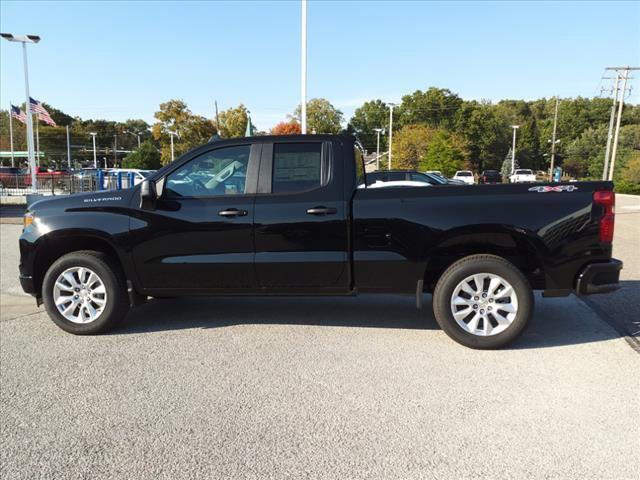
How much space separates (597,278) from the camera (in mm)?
4730

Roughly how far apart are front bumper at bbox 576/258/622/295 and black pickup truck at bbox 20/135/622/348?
0.01 metres

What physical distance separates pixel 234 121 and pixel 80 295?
53741 millimetres

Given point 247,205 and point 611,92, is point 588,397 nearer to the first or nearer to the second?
point 247,205

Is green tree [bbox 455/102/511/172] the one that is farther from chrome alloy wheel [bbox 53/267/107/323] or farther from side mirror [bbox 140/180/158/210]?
chrome alloy wheel [bbox 53/267/107/323]

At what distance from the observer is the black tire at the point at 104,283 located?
5184 millimetres

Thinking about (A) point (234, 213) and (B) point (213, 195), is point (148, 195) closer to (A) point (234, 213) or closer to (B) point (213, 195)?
(B) point (213, 195)

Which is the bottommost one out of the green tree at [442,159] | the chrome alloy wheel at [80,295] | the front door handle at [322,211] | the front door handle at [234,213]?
the chrome alloy wheel at [80,295]

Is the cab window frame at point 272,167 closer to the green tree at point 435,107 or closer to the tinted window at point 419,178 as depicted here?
the tinted window at point 419,178

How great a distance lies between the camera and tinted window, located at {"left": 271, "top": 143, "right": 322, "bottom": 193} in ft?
16.6

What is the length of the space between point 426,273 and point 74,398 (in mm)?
3178

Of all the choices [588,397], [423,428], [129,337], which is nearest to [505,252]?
[588,397]

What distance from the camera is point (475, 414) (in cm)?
353

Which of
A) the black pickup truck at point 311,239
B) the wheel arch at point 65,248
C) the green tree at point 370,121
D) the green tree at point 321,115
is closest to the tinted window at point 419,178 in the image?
the black pickup truck at point 311,239

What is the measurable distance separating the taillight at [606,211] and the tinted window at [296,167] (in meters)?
2.49
